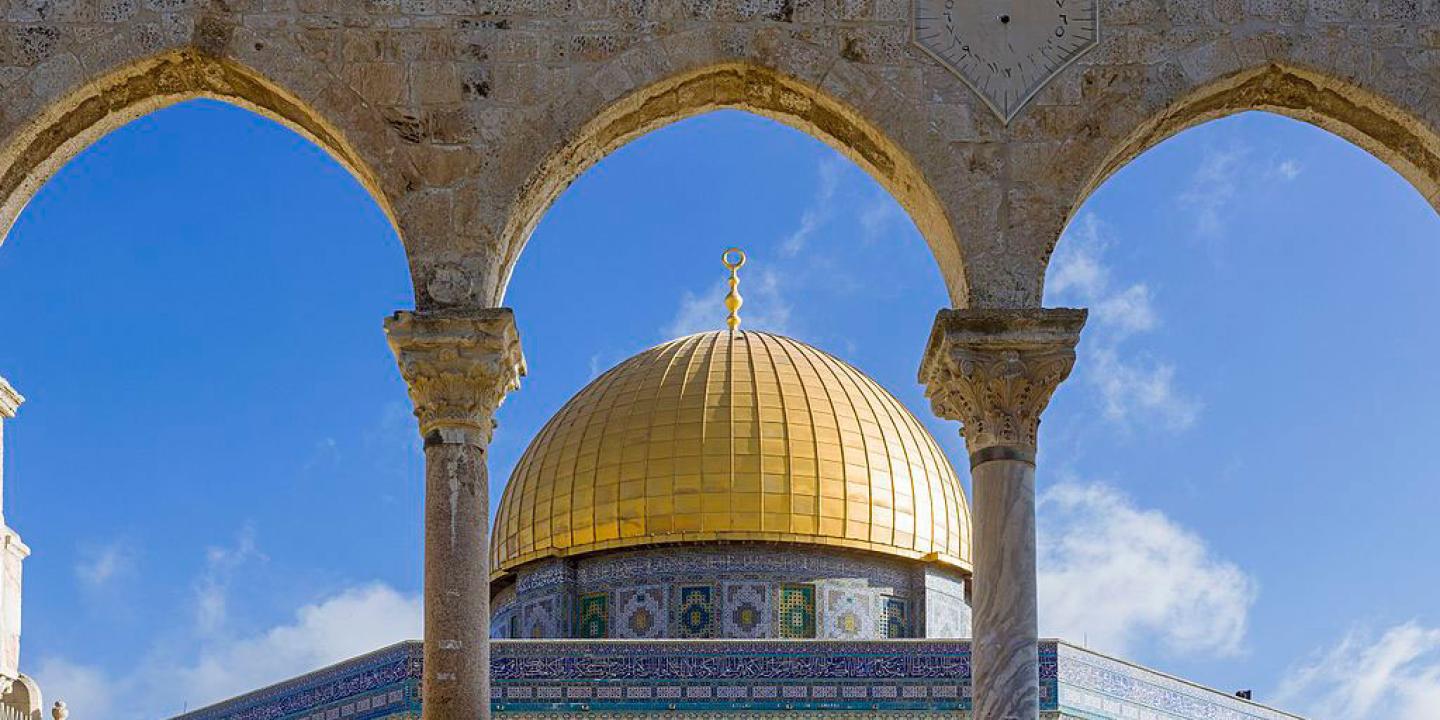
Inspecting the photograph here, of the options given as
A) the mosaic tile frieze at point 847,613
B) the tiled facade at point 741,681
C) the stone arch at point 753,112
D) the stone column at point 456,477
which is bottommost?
the stone column at point 456,477

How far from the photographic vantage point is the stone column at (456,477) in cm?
1121

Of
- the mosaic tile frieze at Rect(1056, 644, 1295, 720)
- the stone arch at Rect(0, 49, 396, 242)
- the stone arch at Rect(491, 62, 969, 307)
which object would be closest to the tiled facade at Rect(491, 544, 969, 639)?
the mosaic tile frieze at Rect(1056, 644, 1295, 720)

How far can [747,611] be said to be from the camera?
1059 inches

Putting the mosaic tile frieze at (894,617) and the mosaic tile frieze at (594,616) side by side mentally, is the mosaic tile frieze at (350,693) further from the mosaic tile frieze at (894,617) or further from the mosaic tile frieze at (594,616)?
the mosaic tile frieze at (894,617)

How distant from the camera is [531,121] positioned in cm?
1177

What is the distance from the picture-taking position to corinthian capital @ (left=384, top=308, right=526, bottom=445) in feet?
37.7

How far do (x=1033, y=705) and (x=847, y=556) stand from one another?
15813 millimetres

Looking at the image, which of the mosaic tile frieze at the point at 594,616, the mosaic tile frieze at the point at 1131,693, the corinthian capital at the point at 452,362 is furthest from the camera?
the mosaic tile frieze at the point at 594,616

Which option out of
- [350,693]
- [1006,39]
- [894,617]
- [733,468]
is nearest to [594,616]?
[733,468]

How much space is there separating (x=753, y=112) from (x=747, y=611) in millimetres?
15077

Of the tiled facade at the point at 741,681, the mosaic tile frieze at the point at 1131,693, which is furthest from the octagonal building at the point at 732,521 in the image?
the mosaic tile frieze at the point at 1131,693

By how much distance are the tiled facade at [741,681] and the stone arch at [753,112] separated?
12397 mm

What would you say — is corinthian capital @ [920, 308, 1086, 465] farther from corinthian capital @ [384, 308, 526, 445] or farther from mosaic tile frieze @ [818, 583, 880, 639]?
mosaic tile frieze @ [818, 583, 880, 639]

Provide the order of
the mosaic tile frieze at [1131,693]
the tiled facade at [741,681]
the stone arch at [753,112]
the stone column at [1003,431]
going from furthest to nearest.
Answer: the mosaic tile frieze at [1131,693] < the tiled facade at [741,681] < the stone arch at [753,112] < the stone column at [1003,431]
